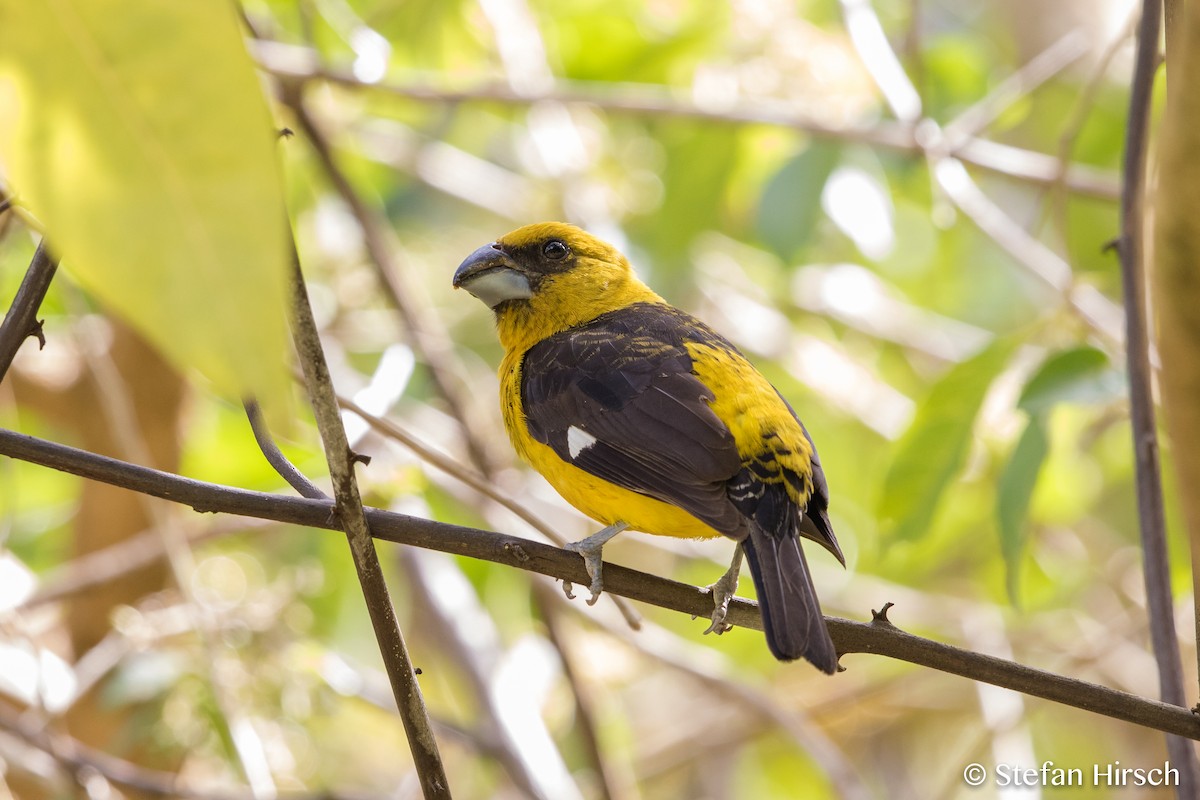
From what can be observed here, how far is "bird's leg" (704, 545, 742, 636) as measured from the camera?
219cm

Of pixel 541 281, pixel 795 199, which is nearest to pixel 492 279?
pixel 541 281

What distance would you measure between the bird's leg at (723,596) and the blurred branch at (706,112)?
6.32 feet

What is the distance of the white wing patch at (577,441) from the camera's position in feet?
8.89

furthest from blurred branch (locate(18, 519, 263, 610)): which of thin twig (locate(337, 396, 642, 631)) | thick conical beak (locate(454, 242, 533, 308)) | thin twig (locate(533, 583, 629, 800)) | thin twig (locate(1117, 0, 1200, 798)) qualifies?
thin twig (locate(1117, 0, 1200, 798))

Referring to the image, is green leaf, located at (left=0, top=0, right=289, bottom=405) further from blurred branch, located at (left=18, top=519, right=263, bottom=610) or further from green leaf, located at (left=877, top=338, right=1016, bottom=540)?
blurred branch, located at (left=18, top=519, right=263, bottom=610)

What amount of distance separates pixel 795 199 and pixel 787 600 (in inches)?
96.0

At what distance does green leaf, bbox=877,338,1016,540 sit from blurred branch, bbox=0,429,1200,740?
4.02 feet

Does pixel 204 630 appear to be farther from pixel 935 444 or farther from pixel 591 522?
pixel 591 522

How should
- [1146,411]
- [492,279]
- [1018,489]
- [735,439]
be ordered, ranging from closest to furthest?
1. [1146,411]
2. [735,439]
3. [1018,489]
4. [492,279]

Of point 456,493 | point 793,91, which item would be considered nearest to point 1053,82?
point 793,91

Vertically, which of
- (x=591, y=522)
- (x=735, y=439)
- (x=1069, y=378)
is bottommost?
(x=735, y=439)

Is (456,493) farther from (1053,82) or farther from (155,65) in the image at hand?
(155,65)

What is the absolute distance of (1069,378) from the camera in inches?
113

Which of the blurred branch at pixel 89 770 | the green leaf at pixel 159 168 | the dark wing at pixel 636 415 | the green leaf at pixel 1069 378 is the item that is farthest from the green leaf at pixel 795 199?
the green leaf at pixel 159 168
